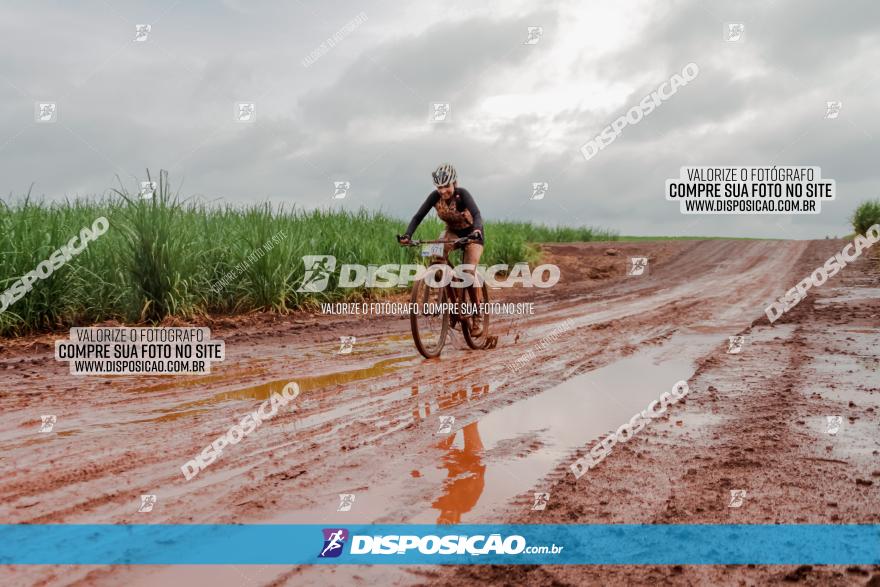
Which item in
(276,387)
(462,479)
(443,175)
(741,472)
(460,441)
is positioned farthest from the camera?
(443,175)

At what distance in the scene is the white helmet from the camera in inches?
355

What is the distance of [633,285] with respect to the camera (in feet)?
66.5

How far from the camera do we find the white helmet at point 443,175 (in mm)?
9023

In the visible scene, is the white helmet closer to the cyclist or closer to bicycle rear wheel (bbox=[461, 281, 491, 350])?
the cyclist

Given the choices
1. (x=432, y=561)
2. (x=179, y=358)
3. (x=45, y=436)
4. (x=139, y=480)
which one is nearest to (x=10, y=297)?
(x=179, y=358)

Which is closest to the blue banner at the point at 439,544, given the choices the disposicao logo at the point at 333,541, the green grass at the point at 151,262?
the disposicao logo at the point at 333,541

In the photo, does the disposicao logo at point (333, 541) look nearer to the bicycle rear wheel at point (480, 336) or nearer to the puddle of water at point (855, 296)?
the bicycle rear wheel at point (480, 336)

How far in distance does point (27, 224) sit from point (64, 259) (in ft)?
3.50

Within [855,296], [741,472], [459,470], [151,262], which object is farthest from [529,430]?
[855,296]

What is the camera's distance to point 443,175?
9047 mm

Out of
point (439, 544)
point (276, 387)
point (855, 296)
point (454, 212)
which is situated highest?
point (454, 212)

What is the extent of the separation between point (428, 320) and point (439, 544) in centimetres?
605

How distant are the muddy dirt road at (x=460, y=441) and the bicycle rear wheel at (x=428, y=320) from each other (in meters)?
0.28

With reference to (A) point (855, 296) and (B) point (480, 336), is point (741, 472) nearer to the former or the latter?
(B) point (480, 336)
